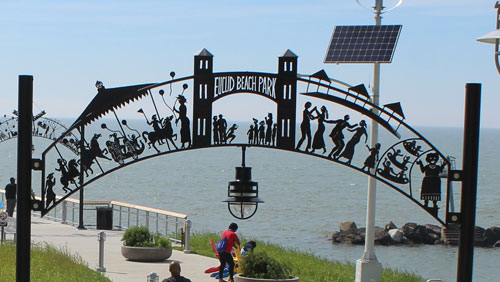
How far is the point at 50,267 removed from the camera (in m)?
17.3

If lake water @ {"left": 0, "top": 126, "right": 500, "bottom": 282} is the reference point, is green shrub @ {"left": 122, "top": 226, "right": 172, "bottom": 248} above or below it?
above

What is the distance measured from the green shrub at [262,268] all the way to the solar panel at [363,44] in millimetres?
5147

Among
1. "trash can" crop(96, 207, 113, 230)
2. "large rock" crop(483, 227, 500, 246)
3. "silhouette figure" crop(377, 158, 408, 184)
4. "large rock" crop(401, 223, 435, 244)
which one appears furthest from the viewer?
"large rock" crop(401, 223, 435, 244)

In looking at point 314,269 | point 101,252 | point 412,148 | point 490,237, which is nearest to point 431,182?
point 412,148

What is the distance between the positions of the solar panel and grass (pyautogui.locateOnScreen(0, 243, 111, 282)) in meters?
6.69

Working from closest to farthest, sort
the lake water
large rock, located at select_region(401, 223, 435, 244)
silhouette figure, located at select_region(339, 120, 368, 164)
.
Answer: silhouette figure, located at select_region(339, 120, 368, 164) → the lake water → large rock, located at select_region(401, 223, 435, 244)

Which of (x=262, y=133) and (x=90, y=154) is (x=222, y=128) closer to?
(x=262, y=133)

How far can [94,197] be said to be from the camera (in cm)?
8275

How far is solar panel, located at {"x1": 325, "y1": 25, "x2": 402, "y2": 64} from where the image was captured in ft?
39.1

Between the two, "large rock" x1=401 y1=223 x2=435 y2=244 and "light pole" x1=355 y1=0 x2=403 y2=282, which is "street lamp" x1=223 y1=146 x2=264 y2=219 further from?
"large rock" x1=401 y1=223 x2=435 y2=244

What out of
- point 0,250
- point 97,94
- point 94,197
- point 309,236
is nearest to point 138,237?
point 0,250

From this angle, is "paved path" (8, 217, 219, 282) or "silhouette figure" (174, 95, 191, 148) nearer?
"silhouette figure" (174, 95, 191, 148)

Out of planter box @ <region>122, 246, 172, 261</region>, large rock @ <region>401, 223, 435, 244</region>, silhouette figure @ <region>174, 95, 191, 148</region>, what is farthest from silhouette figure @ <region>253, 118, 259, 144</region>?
large rock @ <region>401, 223, 435, 244</region>

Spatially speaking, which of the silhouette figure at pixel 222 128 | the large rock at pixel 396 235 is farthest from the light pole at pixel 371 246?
the large rock at pixel 396 235
